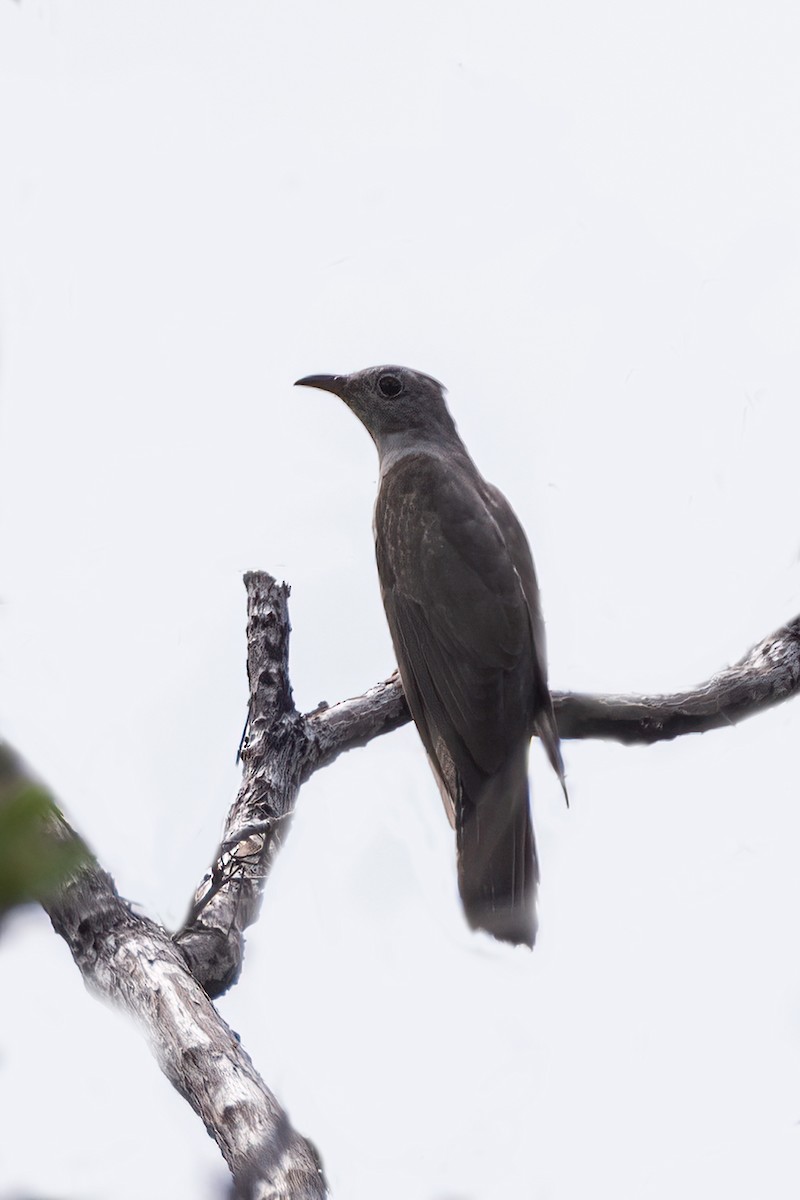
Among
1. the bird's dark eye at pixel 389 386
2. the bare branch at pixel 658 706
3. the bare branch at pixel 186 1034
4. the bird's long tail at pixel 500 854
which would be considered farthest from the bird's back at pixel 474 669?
the bare branch at pixel 186 1034

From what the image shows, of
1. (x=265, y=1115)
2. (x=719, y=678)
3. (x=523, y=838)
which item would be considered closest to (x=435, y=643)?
(x=523, y=838)

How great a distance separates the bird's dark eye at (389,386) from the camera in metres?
5.02

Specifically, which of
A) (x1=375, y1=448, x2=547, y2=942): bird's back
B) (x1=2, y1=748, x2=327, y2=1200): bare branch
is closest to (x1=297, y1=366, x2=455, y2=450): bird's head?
(x1=375, y1=448, x2=547, y2=942): bird's back

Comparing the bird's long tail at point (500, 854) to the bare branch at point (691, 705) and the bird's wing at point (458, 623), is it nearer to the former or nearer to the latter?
the bird's wing at point (458, 623)

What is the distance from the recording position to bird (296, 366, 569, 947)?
3803mm

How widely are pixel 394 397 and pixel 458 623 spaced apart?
4.54 ft

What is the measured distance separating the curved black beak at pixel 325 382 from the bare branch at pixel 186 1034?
9.99ft

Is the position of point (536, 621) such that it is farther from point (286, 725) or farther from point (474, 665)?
point (286, 725)

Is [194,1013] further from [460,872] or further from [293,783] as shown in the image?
[460,872]

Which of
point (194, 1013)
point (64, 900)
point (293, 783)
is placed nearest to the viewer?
point (194, 1013)

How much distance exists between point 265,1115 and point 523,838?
1.97 meters

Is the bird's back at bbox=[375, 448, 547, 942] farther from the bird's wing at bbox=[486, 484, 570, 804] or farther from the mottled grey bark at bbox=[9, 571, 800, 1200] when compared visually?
the mottled grey bark at bbox=[9, 571, 800, 1200]

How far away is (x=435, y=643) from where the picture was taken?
13.6 feet

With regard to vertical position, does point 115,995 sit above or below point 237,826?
below
